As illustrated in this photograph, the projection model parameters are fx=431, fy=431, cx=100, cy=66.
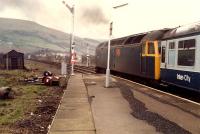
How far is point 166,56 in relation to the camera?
21.2 meters

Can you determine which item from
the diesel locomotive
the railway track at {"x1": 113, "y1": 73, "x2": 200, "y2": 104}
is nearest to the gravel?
the diesel locomotive

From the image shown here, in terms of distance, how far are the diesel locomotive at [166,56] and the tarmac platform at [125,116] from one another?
1.36 meters

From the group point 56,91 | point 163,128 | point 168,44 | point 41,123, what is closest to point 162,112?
point 163,128

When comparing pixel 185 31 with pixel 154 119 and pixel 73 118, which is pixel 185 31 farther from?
pixel 73 118

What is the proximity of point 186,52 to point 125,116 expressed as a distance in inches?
250

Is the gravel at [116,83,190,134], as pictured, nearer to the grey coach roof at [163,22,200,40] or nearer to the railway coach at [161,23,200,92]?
the railway coach at [161,23,200,92]

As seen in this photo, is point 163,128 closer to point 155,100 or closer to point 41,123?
point 41,123

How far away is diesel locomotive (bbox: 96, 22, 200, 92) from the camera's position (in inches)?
674

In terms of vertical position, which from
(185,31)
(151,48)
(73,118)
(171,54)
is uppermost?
(185,31)

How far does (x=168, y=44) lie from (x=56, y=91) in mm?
7619

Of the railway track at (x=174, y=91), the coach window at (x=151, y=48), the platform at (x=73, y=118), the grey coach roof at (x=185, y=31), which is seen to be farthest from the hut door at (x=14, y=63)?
the platform at (x=73, y=118)

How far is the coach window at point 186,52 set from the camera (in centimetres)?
1725

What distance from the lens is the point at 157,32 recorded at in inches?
933

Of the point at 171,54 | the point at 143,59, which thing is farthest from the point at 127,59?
the point at 171,54
